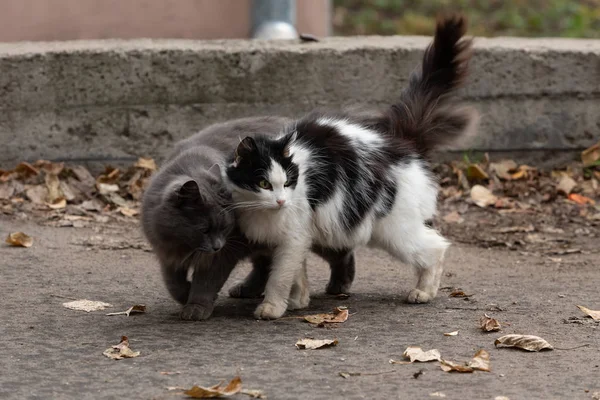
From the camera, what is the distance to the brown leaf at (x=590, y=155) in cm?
775

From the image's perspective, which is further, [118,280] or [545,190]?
[545,190]

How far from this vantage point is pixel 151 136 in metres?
7.47

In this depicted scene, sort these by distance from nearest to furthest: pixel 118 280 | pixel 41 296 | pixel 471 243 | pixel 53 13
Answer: pixel 41 296 → pixel 118 280 → pixel 471 243 → pixel 53 13

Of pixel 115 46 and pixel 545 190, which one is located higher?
pixel 115 46

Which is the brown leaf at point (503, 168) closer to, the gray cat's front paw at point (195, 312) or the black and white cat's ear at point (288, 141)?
the black and white cat's ear at point (288, 141)

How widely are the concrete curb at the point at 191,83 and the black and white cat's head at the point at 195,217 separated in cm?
286

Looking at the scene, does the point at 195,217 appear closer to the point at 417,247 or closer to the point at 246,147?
the point at 246,147

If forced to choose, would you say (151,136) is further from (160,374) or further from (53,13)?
(160,374)

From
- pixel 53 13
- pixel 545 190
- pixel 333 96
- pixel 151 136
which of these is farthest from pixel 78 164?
pixel 545 190

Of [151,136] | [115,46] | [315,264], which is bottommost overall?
[315,264]

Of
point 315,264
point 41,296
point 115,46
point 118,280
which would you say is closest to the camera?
point 41,296

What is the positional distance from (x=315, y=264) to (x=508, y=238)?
4.75 ft

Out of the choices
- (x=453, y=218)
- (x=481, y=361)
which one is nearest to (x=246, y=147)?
(x=481, y=361)

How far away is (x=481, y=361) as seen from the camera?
4.02 metres
